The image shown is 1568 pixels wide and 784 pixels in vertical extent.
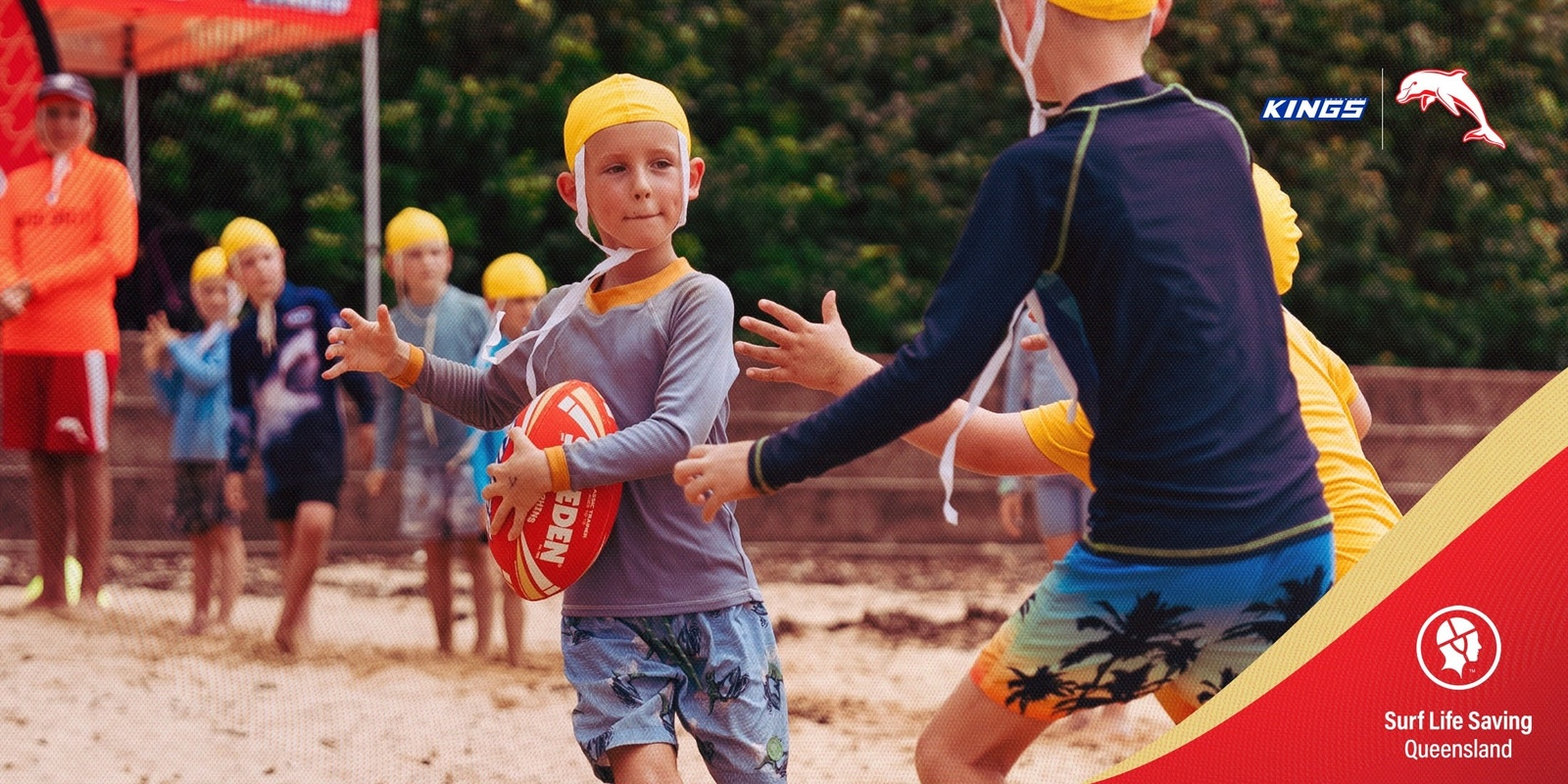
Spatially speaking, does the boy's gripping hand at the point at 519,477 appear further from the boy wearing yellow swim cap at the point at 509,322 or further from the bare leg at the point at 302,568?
the bare leg at the point at 302,568

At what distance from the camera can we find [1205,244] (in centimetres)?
239

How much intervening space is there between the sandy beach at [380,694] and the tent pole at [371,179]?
1532 millimetres

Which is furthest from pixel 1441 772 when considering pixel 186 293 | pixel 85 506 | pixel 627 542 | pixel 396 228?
pixel 186 293

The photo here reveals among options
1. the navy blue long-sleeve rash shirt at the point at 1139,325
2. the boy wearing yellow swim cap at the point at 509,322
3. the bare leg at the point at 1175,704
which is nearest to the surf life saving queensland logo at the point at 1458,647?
the bare leg at the point at 1175,704

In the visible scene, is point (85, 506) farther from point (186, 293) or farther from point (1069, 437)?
point (1069, 437)

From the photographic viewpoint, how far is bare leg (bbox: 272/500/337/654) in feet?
21.4

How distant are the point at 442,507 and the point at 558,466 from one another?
12.6 ft

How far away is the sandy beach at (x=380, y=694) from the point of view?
16.0 ft

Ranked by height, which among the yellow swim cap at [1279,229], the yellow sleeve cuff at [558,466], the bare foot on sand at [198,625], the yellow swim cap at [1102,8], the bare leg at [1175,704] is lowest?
the bare foot on sand at [198,625]

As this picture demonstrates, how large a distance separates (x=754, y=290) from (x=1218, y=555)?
6.36 m

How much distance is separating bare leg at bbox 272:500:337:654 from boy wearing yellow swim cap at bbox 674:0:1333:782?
434cm

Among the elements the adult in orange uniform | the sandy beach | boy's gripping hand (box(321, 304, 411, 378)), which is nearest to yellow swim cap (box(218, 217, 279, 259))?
the adult in orange uniform

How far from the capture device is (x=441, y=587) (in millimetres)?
6691

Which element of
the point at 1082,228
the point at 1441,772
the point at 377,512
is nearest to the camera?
the point at 1082,228
